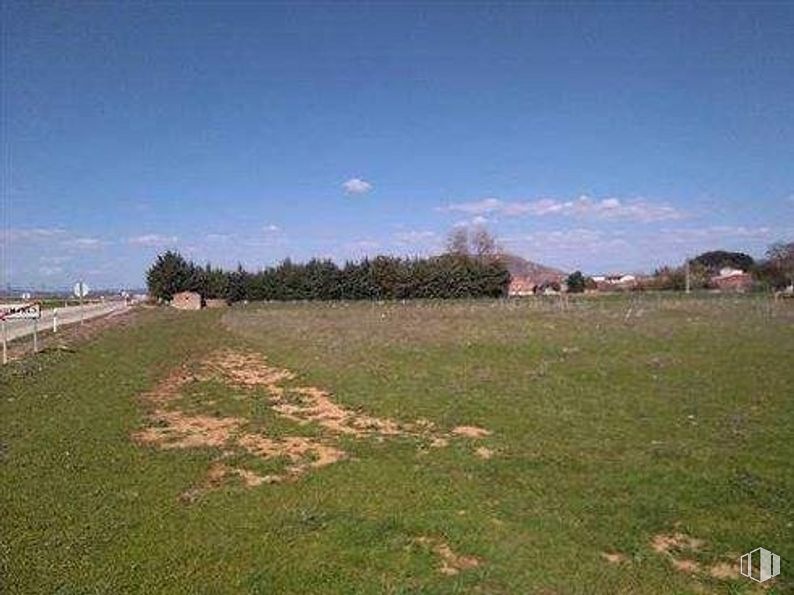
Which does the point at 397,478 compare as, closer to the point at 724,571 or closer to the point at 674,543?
the point at 674,543

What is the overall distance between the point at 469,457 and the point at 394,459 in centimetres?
130

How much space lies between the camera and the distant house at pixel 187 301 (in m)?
82.7

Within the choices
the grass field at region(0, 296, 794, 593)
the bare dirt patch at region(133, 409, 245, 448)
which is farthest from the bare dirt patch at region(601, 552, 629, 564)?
the bare dirt patch at region(133, 409, 245, 448)

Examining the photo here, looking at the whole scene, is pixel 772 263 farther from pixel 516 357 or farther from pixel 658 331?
pixel 516 357

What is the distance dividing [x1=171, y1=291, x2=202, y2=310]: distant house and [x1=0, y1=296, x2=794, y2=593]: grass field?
200 ft

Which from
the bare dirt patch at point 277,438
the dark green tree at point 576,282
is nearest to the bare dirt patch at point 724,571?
the bare dirt patch at point 277,438

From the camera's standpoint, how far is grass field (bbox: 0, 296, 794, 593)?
7.59m

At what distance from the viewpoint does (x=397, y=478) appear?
10.8m

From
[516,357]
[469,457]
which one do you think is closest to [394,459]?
[469,457]

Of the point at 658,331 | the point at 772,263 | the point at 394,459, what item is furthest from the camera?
the point at 772,263

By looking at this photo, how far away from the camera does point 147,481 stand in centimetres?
1058

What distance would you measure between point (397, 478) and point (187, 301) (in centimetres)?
7713

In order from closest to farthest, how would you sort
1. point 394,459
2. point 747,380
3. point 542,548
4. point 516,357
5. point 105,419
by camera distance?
1. point 542,548
2. point 394,459
3. point 105,419
4. point 747,380
5. point 516,357

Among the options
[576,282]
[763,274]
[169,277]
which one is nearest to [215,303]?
[169,277]
